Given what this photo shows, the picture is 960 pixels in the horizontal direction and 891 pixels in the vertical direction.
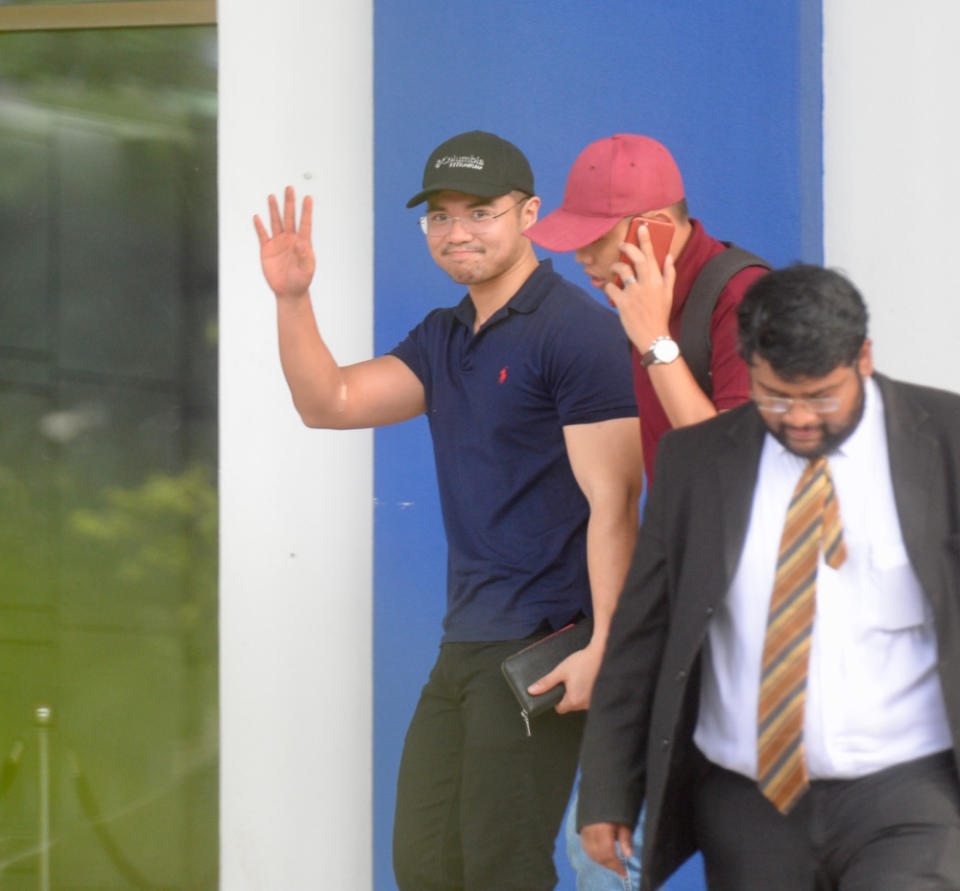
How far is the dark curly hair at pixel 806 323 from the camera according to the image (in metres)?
2.16

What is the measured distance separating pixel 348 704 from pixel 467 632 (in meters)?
1.38

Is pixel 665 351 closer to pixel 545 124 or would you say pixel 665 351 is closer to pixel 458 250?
pixel 458 250

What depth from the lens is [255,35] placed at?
4297 millimetres

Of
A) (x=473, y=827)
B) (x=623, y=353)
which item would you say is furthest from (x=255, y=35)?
(x=473, y=827)

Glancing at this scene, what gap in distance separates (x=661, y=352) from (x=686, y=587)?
0.48m

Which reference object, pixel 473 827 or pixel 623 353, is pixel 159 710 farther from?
pixel 623 353

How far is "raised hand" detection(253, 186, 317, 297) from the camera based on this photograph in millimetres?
3162

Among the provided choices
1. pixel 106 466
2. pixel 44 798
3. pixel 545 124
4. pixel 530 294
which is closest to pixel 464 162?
pixel 530 294

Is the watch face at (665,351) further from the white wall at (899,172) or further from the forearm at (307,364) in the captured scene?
the white wall at (899,172)

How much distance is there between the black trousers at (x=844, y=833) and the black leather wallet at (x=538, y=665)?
51 centimetres

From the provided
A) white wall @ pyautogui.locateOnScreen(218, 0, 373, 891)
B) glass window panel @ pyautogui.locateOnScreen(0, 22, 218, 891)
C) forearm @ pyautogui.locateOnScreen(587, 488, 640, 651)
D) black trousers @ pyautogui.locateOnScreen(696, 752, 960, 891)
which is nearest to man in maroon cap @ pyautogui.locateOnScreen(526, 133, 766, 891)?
forearm @ pyautogui.locateOnScreen(587, 488, 640, 651)

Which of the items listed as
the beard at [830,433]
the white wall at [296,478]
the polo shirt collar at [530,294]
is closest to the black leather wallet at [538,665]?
the polo shirt collar at [530,294]

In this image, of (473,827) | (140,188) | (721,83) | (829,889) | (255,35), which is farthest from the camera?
(140,188)

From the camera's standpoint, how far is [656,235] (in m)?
2.75
